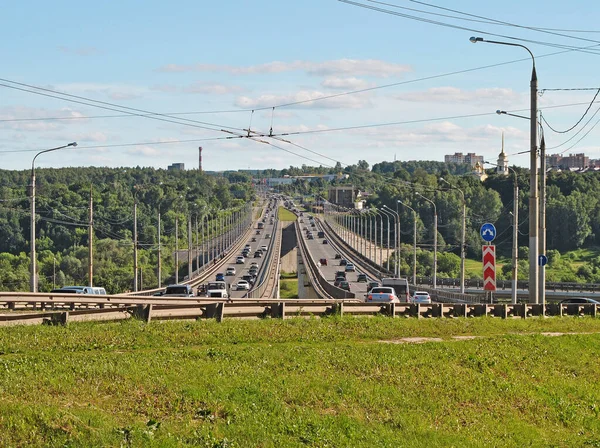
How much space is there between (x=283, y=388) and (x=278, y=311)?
9.41 metres

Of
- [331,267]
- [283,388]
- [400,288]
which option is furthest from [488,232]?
[331,267]

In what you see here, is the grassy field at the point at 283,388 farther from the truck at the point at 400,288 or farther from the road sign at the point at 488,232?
the truck at the point at 400,288

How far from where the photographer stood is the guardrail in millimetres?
23141

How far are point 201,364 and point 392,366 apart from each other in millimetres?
4419

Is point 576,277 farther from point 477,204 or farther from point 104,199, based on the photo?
point 104,199

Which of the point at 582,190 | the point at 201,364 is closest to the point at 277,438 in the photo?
the point at 201,364

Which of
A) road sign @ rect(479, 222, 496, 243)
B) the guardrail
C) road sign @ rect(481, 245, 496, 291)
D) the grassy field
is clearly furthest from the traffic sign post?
the grassy field

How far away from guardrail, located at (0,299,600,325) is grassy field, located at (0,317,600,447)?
0.99 meters

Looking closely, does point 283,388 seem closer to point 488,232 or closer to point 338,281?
point 488,232

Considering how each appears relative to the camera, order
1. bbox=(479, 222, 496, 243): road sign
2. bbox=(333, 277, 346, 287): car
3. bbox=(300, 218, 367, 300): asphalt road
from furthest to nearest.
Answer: bbox=(333, 277, 346, 287): car
bbox=(300, 218, 367, 300): asphalt road
bbox=(479, 222, 496, 243): road sign

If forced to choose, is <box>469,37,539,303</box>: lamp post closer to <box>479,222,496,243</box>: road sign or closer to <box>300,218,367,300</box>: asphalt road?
<box>479,222,496,243</box>: road sign

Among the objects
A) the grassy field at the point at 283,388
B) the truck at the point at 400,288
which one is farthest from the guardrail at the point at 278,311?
the truck at the point at 400,288

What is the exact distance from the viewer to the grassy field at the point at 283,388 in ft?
48.5

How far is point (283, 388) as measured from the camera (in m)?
17.7
